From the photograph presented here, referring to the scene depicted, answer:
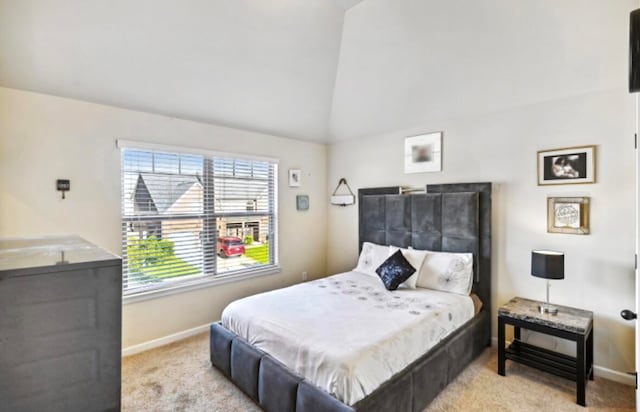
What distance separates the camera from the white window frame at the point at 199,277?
3193mm

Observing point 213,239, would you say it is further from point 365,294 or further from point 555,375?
point 555,375

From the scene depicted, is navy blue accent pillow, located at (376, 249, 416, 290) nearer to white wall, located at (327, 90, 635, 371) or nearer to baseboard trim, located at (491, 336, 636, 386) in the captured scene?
white wall, located at (327, 90, 635, 371)

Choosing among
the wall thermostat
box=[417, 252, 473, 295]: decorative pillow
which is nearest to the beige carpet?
box=[417, 252, 473, 295]: decorative pillow

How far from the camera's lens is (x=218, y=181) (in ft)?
→ 12.8

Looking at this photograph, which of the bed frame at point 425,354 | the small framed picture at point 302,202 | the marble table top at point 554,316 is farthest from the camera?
the small framed picture at point 302,202

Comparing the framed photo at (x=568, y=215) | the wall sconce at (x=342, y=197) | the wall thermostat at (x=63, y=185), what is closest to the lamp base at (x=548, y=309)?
the framed photo at (x=568, y=215)

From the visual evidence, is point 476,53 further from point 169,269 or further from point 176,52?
point 169,269

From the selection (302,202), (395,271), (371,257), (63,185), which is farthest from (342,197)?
(63,185)

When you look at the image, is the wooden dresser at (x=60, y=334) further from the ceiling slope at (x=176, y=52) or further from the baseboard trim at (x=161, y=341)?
the baseboard trim at (x=161, y=341)

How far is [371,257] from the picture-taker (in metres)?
3.95

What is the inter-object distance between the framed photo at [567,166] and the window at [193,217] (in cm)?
315

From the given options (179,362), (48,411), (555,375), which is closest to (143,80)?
(179,362)

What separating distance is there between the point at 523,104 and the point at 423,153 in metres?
1.13

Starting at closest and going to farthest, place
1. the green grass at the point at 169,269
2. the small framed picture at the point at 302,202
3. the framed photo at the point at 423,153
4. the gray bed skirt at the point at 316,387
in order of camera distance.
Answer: the gray bed skirt at the point at 316,387, the green grass at the point at 169,269, the framed photo at the point at 423,153, the small framed picture at the point at 302,202
